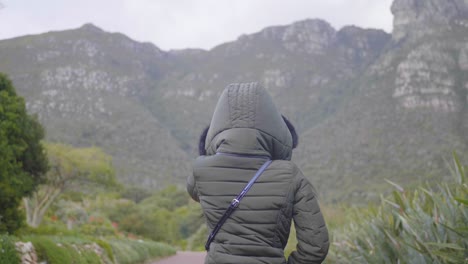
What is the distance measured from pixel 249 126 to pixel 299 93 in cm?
9247

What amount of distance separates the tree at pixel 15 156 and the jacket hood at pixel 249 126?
9.36 meters

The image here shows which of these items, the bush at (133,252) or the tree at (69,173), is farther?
the tree at (69,173)

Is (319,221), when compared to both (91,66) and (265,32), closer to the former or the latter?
(91,66)

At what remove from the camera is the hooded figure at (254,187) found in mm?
2191

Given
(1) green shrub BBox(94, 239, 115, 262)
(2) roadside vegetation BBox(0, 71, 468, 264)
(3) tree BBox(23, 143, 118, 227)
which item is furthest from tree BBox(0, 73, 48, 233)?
(3) tree BBox(23, 143, 118, 227)

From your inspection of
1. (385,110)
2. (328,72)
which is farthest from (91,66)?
(385,110)

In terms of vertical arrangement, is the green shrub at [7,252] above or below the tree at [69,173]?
above

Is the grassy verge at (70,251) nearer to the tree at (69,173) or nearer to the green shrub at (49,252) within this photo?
the green shrub at (49,252)

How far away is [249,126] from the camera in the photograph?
92.4 inches

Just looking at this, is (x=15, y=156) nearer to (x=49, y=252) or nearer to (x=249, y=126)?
(x=49, y=252)

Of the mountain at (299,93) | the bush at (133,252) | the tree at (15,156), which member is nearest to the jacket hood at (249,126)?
the tree at (15,156)

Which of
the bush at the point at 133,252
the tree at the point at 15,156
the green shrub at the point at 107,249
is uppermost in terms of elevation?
the tree at the point at 15,156

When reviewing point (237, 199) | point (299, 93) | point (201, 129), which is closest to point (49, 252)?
point (237, 199)

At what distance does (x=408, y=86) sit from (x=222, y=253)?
69825 millimetres
